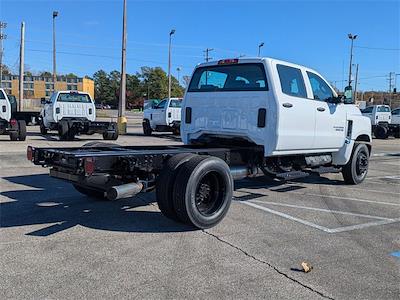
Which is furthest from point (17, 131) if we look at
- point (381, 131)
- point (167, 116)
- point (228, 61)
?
point (381, 131)

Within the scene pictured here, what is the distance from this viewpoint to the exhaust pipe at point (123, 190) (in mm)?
5107

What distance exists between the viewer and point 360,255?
4.83 metres

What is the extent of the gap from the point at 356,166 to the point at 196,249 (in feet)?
18.9

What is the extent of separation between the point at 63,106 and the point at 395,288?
55.6 ft

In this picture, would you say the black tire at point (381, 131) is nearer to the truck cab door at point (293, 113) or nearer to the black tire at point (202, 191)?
the truck cab door at point (293, 113)

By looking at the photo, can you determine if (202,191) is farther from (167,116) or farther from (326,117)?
(167,116)

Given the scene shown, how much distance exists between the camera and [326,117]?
8.23 metres

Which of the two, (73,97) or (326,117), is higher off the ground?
(73,97)

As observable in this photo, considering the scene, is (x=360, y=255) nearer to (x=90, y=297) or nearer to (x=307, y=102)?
(x=90, y=297)

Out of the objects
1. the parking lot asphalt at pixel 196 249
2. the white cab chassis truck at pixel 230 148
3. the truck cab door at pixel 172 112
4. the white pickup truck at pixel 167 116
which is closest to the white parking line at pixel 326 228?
the parking lot asphalt at pixel 196 249

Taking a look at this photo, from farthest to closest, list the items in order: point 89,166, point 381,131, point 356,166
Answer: point 381,131 → point 356,166 → point 89,166

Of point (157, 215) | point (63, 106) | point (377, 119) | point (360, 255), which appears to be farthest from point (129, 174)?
point (377, 119)

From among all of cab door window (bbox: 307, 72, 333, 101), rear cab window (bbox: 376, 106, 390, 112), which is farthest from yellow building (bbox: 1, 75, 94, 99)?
cab door window (bbox: 307, 72, 333, 101)

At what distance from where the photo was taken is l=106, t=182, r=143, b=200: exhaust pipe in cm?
511
